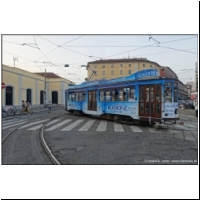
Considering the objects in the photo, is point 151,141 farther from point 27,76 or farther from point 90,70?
point 27,76

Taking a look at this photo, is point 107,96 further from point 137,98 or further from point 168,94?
point 168,94

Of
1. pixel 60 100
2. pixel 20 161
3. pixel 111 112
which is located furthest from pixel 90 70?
pixel 60 100

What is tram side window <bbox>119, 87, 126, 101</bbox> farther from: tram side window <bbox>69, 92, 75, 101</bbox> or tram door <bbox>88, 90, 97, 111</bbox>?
tram side window <bbox>69, 92, 75, 101</bbox>

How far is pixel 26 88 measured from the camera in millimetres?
24547

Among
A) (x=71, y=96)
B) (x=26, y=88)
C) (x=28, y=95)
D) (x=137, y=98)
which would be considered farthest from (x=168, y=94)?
(x=28, y=95)

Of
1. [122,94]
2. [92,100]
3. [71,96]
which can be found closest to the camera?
[122,94]

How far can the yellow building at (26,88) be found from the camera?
1909 cm

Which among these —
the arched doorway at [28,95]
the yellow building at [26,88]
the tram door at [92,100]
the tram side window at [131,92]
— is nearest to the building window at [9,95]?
the yellow building at [26,88]

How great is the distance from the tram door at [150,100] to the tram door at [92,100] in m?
4.27

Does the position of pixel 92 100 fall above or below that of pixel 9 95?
below

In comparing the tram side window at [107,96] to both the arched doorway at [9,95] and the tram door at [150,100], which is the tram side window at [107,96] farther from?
the arched doorway at [9,95]

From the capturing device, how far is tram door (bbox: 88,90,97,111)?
12648 millimetres

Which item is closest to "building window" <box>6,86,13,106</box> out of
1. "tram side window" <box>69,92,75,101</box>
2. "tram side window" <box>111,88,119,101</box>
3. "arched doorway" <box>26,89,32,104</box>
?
"arched doorway" <box>26,89,32,104</box>

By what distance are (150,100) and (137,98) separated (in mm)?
818
